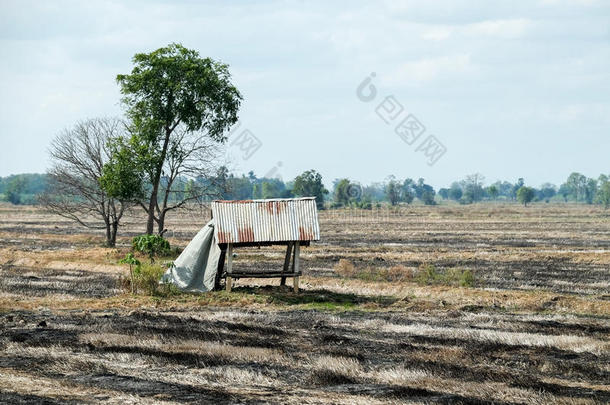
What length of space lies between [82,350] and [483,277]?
2040 cm

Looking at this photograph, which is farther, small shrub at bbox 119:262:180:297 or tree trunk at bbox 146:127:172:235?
tree trunk at bbox 146:127:172:235

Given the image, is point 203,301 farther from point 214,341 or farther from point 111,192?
point 111,192

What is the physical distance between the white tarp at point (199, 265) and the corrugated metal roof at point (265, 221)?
1.75m

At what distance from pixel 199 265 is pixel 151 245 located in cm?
1035

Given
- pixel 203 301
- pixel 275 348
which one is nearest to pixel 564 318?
pixel 275 348

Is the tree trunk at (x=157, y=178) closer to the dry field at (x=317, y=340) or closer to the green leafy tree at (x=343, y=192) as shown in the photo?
the dry field at (x=317, y=340)

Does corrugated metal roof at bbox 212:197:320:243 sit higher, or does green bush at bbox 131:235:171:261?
Answer: corrugated metal roof at bbox 212:197:320:243

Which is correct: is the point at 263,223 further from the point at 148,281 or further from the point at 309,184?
the point at 309,184

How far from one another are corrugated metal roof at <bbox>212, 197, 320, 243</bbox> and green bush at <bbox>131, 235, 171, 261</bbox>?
389 inches

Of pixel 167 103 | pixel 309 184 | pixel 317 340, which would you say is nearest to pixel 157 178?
pixel 167 103

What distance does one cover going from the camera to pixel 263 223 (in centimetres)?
2633

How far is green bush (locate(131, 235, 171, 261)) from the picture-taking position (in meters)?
37.6

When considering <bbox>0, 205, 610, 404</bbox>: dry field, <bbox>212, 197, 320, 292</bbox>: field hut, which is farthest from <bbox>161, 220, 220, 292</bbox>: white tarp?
<bbox>212, 197, 320, 292</bbox>: field hut

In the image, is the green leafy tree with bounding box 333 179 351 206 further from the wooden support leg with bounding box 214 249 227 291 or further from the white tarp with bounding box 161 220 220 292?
the wooden support leg with bounding box 214 249 227 291
